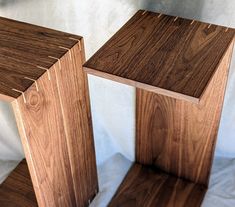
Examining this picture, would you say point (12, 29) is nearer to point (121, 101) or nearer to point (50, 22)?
point (50, 22)

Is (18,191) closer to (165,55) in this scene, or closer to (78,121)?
(78,121)

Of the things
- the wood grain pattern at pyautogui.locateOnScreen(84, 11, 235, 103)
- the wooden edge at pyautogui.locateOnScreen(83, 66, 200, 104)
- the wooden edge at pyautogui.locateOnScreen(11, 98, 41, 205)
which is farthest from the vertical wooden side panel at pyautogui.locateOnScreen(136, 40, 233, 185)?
the wooden edge at pyautogui.locateOnScreen(11, 98, 41, 205)

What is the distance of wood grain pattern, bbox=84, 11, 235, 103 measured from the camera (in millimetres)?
833

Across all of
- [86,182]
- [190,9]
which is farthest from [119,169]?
[190,9]

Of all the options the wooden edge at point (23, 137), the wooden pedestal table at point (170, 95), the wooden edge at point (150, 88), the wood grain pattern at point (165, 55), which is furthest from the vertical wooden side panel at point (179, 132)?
the wooden edge at point (23, 137)

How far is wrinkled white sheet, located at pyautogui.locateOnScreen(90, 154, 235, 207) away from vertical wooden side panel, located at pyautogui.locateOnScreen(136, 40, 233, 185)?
5 centimetres

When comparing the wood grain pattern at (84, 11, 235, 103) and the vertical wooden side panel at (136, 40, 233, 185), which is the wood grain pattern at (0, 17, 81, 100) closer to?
the wood grain pattern at (84, 11, 235, 103)

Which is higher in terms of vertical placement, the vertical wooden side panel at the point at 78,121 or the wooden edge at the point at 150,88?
the wooden edge at the point at 150,88

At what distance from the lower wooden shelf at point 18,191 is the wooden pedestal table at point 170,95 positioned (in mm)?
285

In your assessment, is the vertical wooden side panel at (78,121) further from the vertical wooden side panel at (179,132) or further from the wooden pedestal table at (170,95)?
the vertical wooden side panel at (179,132)

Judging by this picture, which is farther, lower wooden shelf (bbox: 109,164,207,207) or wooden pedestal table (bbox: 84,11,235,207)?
lower wooden shelf (bbox: 109,164,207,207)

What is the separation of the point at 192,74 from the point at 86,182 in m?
0.57

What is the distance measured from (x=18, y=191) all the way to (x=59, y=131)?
1.51ft

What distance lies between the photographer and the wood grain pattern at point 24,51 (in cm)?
86
